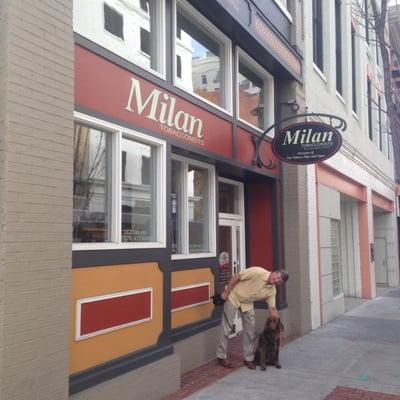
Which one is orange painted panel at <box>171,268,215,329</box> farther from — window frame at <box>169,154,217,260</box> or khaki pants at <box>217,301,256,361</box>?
khaki pants at <box>217,301,256,361</box>

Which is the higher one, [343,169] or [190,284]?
[343,169]

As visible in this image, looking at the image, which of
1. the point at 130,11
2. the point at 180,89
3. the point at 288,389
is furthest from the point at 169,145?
the point at 288,389

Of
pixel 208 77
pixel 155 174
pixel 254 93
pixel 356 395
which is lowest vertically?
pixel 356 395

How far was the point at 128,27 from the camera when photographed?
600cm

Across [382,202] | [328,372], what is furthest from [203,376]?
[382,202]

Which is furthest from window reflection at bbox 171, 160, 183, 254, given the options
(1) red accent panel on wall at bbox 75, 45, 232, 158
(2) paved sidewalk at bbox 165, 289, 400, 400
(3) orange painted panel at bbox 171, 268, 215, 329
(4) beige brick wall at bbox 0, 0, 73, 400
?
(4) beige brick wall at bbox 0, 0, 73, 400

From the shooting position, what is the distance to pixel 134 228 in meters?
5.95

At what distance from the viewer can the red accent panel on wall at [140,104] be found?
5070 mm

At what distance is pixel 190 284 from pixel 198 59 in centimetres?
320

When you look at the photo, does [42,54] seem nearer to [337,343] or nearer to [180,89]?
[180,89]

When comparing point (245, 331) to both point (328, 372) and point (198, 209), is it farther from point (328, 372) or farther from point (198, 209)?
point (198, 209)

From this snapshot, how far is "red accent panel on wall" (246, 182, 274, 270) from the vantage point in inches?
378

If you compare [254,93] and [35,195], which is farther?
[254,93]

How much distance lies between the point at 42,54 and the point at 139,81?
1.71 m
